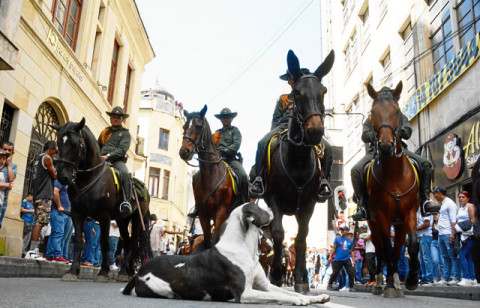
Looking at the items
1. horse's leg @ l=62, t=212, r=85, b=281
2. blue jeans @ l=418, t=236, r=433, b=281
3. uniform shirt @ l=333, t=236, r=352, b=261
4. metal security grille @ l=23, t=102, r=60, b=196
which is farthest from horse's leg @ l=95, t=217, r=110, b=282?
uniform shirt @ l=333, t=236, r=352, b=261

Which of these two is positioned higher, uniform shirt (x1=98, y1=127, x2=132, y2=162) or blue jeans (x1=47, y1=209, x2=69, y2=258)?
uniform shirt (x1=98, y1=127, x2=132, y2=162)

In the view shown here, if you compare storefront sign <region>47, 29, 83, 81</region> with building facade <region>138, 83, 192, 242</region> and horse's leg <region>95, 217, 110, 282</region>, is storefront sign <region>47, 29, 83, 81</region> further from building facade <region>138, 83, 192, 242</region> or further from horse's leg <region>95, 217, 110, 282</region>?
building facade <region>138, 83, 192, 242</region>

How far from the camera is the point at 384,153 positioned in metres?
6.43

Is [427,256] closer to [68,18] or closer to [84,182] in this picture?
[84,182]

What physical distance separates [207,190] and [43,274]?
380 cm

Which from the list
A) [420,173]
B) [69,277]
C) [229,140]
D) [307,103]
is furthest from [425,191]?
[69,277]

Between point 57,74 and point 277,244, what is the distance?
13.2m

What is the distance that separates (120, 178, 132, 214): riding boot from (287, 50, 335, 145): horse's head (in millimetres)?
3886

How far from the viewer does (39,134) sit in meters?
16.0

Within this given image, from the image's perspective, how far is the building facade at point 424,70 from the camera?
1494 centimetres

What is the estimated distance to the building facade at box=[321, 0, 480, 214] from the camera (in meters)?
14.9

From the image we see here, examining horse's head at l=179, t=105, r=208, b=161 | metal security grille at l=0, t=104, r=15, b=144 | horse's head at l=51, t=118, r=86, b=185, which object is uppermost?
metal security grille at l=0, t=104, r=15, b=144

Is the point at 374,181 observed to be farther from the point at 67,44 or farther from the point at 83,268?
the point at 67,44

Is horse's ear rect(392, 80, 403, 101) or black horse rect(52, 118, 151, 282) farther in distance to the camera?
black horse rect(52, 118, 151, 282)
